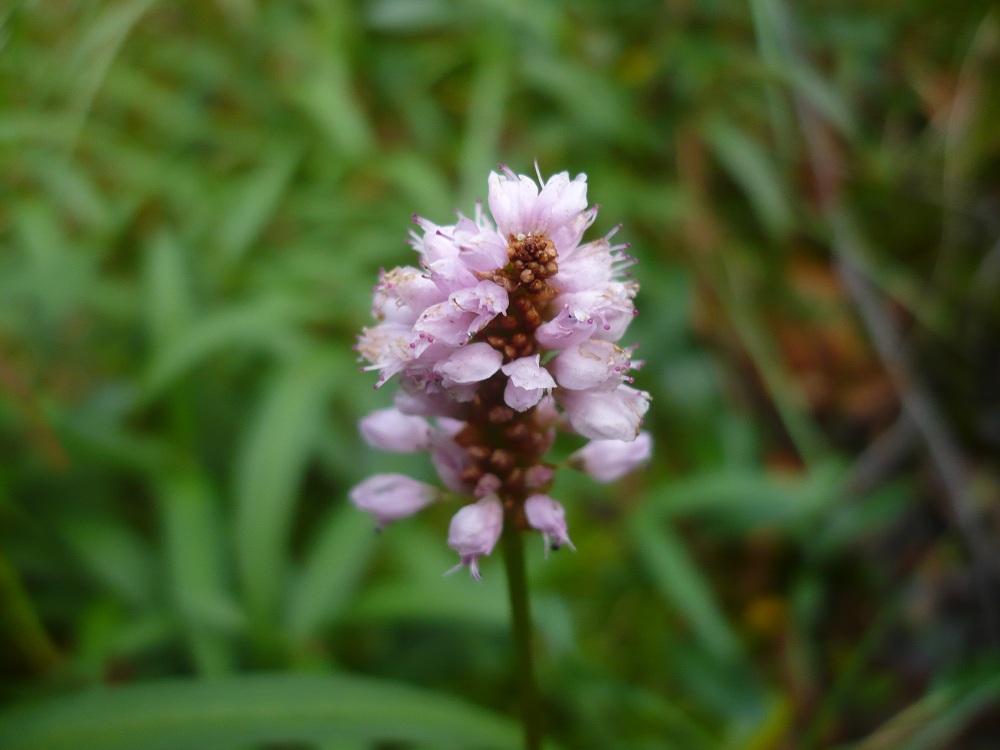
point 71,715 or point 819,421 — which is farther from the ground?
point 819,421

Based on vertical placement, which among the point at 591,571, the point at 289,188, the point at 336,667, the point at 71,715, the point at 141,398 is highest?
the point at 289,188

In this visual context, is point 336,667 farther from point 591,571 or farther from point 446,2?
point 446,2

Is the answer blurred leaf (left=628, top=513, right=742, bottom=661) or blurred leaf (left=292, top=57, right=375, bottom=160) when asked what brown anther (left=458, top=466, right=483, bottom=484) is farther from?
blurred leaf (left=292, top=57, right=375, bottom=160)

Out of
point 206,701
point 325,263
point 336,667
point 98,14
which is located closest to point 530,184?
point 206,701

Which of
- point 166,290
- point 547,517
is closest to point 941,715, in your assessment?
point 547,517

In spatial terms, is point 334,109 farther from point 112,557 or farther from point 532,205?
point 532,205

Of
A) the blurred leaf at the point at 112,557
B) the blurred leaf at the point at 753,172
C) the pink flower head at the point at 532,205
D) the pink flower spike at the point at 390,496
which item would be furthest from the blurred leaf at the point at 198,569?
the blurred leaf at the point at 753,172
